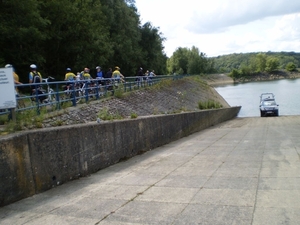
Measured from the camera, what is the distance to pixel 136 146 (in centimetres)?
1072

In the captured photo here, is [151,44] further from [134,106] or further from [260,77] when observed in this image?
[260,77]

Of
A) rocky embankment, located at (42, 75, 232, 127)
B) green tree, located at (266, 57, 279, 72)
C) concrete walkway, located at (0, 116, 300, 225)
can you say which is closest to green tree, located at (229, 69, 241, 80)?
green tree, located at (266, 57, 279, 72)

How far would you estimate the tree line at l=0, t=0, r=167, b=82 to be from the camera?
2689 centimetres

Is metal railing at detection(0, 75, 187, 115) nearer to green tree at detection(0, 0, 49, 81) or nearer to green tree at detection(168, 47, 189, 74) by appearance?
green tree at detection(0, 0, 49, 81)

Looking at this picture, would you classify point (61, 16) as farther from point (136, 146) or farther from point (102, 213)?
point (102, 213)

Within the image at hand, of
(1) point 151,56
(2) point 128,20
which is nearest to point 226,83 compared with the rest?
(1) point 151,56

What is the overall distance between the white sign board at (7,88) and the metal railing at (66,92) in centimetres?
75

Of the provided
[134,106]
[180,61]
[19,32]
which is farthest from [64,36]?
[180,61]

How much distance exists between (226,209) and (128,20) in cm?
4739

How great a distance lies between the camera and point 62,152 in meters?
7.14

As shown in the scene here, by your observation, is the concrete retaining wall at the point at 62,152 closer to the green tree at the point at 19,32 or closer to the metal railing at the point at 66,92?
the metal railing at the point at 66,92

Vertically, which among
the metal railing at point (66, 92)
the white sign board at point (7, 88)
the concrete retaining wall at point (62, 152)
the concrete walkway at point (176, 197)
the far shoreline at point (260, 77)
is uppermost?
the white sign board at point (7, 88)

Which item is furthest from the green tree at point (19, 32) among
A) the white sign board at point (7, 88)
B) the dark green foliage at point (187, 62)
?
the dark green foliage at point (187, 62)

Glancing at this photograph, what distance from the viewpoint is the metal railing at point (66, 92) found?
9.26m
